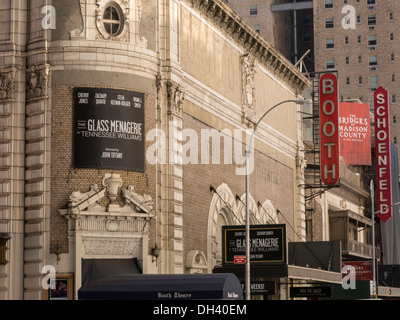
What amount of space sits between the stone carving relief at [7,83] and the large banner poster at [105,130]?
2979 millimetres

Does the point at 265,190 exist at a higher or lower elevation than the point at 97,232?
higher

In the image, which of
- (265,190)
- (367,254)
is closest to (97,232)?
(265,190)

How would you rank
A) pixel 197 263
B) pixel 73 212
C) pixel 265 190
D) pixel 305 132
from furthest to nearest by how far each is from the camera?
pixel 305 132
pixel 265 190
pixel 197 263
pixel 73 212

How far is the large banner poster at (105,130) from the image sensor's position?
3838cm

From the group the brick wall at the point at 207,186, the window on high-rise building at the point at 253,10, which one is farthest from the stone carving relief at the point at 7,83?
the window on high-rise building at the point at 253,10

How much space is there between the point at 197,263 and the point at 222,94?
448 inches

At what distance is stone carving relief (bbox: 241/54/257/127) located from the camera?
5406 cm

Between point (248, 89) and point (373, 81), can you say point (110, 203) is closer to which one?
point (248, 89)

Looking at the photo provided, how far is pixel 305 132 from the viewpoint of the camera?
8506 centimetres

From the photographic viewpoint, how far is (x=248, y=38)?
54844 mm

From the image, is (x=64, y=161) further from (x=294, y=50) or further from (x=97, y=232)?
(x=294, y=50)

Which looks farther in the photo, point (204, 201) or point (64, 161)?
point (204, 201)
